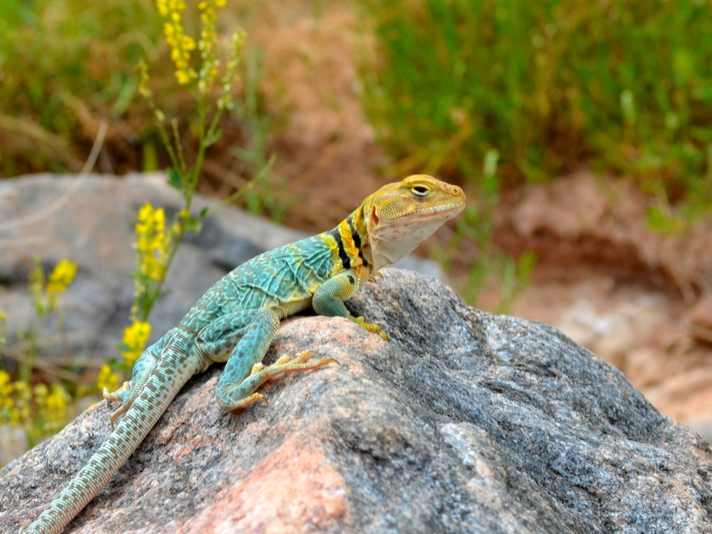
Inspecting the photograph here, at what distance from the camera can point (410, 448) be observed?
6.09ft

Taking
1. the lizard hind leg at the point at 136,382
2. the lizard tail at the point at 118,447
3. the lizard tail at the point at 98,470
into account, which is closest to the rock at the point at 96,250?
the lizard hind leg at the point at 136,382

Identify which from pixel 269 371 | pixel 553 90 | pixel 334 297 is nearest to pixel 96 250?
pixel 334 297

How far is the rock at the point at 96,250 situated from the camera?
547 cm

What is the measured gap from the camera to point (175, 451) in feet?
7.26

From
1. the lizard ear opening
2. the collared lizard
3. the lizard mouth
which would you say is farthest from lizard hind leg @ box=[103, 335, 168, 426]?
the lizard mouth

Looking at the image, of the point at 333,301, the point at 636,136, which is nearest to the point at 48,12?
the point at 636,136

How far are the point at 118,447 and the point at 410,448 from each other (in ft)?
3.06

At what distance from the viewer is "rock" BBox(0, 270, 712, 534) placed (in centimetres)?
173

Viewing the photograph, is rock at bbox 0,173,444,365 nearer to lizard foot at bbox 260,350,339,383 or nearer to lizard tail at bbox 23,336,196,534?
lizard tail at bbox 23,336,196,534

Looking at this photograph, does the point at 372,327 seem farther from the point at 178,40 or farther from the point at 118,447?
the point at 178,40

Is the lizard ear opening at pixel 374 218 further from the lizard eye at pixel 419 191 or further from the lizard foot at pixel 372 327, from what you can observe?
the lizard foot at pixel 372 327

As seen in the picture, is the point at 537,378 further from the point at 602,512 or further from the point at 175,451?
the point at 175,451

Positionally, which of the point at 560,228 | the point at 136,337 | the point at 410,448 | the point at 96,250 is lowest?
the point at 560,228

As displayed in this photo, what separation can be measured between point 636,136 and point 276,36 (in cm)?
443
